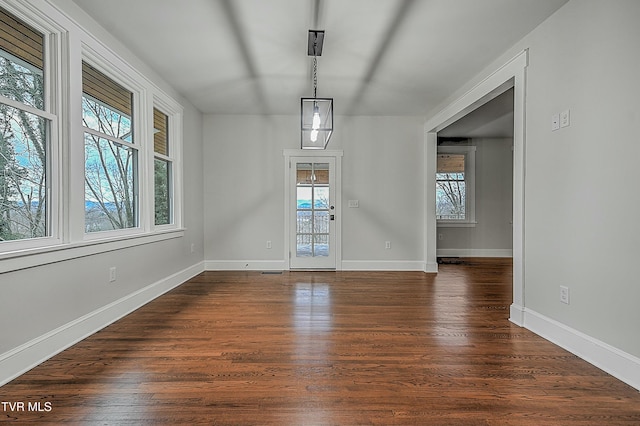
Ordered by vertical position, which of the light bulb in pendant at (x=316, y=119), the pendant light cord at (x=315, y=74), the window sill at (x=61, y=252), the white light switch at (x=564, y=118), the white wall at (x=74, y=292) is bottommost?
the white wall at (x=74, y=292)

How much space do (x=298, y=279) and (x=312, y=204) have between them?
1.32m

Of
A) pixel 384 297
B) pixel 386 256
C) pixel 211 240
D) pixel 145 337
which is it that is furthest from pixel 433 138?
pixel 145 337

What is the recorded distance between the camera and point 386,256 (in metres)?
5.42

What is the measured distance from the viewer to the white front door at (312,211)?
5426 mm

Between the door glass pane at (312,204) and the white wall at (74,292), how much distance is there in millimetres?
1982

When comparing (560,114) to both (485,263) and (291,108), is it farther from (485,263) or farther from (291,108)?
(485,263)

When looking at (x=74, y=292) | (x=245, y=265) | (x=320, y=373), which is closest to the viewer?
(x=320, y=373)

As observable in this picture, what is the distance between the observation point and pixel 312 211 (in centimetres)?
545

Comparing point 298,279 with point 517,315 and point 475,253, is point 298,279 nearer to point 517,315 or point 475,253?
point 517,315

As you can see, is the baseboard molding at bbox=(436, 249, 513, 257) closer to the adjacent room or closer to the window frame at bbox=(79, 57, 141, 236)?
the adjacent room

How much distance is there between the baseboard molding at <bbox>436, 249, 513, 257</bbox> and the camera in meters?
6.94

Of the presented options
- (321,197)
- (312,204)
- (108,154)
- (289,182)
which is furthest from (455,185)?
(108,154)

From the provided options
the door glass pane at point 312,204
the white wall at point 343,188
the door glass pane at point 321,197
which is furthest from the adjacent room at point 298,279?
the door glass pane at point 321,197

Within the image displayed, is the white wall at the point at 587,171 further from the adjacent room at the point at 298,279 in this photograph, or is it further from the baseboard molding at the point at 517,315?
the baseboard molding at the point at 517,315
